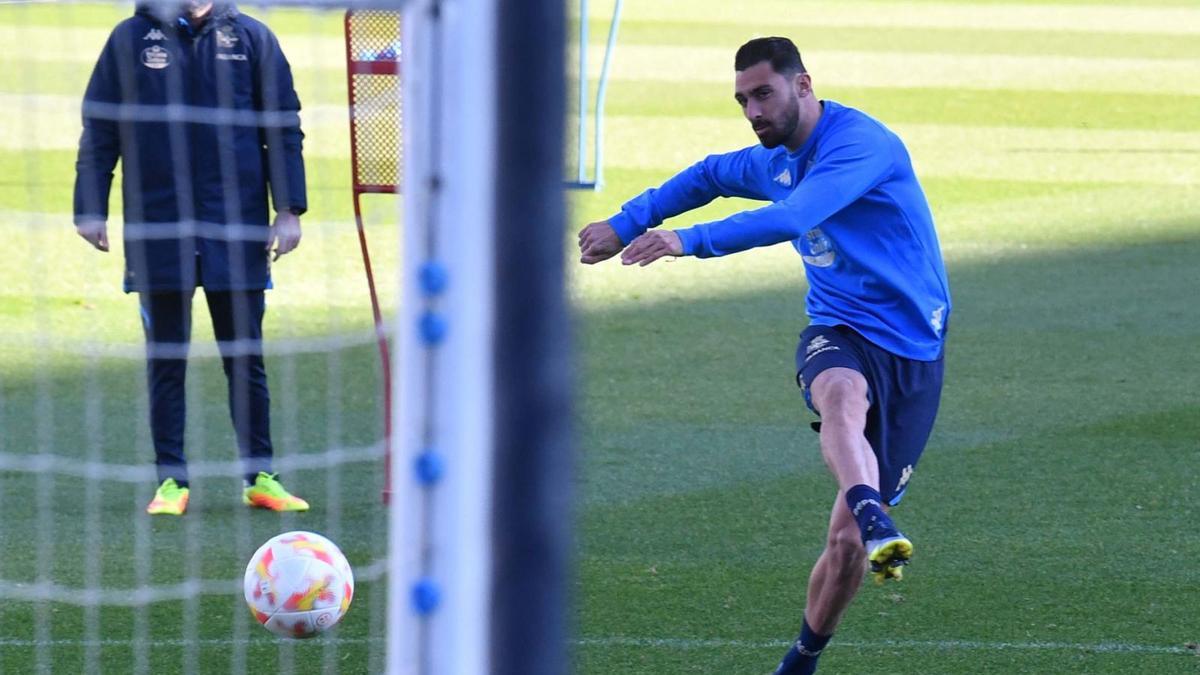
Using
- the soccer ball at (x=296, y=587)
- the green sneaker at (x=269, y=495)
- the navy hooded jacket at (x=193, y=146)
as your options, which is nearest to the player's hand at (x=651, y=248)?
the soccer ball at (x=296, y=587)

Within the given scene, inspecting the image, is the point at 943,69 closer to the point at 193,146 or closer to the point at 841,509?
the point at 193,146

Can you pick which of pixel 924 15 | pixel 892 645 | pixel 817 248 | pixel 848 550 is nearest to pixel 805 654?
pixel 848 550

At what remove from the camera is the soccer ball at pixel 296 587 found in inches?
197

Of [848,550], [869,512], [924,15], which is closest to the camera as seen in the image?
[869,512]

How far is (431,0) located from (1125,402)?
6480 mm

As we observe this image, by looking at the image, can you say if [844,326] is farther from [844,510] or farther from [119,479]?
[119,479]

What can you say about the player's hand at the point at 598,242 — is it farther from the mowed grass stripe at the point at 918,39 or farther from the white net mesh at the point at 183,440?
the mowed grass stripe at the point at 918,39

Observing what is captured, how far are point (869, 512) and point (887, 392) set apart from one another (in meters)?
0.60

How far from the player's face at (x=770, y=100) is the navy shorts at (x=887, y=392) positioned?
0.61 m

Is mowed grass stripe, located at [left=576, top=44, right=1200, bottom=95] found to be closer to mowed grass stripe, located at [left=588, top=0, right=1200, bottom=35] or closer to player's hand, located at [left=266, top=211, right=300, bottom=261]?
mowed grass stripe, located at [left=588, top=0, right=1200, bottom=35]

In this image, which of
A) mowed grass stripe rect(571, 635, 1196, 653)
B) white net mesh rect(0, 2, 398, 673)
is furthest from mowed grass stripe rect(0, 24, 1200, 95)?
mowed grass stripe rect(571, 635, 1196, 653)

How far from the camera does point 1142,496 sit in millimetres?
7004

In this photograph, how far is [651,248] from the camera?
4.70m

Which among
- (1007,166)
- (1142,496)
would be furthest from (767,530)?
(1007,166)
